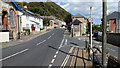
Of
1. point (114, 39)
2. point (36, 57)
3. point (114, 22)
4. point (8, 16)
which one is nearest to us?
point (36, 57)

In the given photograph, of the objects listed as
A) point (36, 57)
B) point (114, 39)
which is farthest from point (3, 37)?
point (114, 39)

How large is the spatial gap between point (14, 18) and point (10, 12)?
203 cm

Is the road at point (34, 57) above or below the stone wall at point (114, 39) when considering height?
below

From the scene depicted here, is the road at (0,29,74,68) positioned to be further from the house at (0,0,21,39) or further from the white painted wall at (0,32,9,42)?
the house at (0,0,21,39)

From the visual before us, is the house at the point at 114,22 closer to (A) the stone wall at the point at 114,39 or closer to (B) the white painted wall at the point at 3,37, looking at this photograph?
(A) the stone wall at the point at 114,39

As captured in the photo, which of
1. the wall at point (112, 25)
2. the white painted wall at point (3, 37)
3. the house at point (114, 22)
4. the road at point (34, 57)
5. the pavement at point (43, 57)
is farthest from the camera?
the wall at point (112, 25)

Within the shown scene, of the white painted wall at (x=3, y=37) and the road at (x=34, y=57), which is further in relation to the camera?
the white painted wall at (x=3, y=37)

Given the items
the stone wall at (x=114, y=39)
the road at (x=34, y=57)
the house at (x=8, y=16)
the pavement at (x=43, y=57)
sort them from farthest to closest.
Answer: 1. the house at (x=8, y=16)
2. the stone wall at (x=114, y=39)
3. the road at (x=34, y=57)
4. the pavement at (x=43, y=57)

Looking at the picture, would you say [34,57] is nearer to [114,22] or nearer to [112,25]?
[112,25]

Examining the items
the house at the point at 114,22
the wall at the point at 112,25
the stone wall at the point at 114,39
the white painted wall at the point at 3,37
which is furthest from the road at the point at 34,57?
the wall at the point at 112,25

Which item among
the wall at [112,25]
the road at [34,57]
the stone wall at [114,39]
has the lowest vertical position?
the road at [34,57]

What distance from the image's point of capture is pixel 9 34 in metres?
21.9

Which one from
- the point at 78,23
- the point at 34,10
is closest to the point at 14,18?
the point at 78,23

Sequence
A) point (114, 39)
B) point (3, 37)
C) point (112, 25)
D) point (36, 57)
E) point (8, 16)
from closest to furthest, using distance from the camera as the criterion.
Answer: point (36, 57) < point (3, 37) < point (114, 39) < point (8, 16) < point (112, 25)
